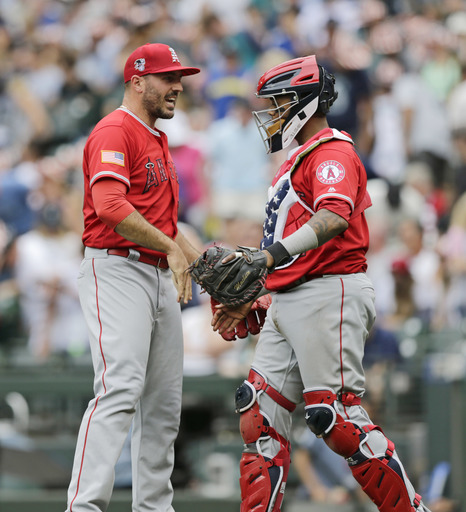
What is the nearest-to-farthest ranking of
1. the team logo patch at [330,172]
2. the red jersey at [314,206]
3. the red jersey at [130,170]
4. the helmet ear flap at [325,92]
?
1. the team logo patch at [330,172]
2. the red jersey at [314,206]
3. the red jersey at [130,170]
4. the helmet ear flap at [325,92]

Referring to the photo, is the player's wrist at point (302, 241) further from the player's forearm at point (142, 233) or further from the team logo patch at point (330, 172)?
the player's forearm at point (142, 233)

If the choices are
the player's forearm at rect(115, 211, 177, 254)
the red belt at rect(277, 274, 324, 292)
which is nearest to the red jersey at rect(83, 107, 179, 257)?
the player's forearm at rect(115, 211, 177, 254)

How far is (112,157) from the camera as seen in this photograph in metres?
5.41

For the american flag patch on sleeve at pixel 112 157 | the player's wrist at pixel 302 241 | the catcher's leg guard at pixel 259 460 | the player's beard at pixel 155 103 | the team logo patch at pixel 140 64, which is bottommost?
the catcher's leg guard at pixel 259 460

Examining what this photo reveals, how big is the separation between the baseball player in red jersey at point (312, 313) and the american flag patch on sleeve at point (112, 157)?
31.9 inches

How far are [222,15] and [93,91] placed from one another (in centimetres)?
231

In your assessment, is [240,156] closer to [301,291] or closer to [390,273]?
[390,273]

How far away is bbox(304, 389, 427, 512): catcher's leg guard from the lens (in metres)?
5.27

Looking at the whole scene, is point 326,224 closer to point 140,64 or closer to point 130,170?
point 130,170

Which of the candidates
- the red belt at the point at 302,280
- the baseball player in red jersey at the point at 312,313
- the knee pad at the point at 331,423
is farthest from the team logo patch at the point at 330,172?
the knee pad at the point at 331,423

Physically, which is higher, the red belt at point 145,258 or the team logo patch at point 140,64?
the team logo patch at point 140,64

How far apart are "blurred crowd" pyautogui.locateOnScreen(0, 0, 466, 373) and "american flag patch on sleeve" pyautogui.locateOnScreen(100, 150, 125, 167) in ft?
10.5

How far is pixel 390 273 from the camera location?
32.2 feet

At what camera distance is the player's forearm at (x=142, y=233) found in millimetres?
5320
